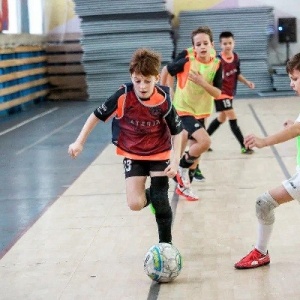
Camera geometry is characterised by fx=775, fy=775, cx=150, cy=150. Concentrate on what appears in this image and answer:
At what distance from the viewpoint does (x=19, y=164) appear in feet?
34.7

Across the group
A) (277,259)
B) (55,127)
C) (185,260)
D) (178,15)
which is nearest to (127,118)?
(185,260)

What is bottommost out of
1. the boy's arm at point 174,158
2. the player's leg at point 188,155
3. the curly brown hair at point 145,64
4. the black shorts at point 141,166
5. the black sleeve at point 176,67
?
the player's leg at point 188,155

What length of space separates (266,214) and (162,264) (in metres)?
0.83

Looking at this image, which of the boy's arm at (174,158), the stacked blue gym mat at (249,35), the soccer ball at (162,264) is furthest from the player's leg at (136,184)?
the stacked blue gym mat at (249,35)

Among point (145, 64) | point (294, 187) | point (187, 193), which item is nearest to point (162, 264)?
point (294, 187)

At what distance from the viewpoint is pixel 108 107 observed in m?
5.72

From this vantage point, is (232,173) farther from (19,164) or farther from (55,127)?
(55,127)

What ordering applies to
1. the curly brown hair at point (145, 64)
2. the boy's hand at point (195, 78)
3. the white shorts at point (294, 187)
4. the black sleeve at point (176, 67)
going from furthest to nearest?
the black sleeve at point (176, 67), the boy's hand at point (195, 78), the curly brown hair at point (145, 64), the white shorts at point (294, 187)

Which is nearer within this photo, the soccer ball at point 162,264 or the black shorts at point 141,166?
the soccer ball at point 162,264

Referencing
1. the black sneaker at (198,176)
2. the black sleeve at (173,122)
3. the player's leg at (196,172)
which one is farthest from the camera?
the black sneaker at (198,176)

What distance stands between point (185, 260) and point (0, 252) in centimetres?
152

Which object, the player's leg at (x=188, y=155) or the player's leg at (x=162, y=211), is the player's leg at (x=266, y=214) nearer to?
the player's leg at (x=162, y=211)

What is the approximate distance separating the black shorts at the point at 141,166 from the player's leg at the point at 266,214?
801 mm

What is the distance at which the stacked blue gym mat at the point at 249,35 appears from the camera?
68.1 feet
